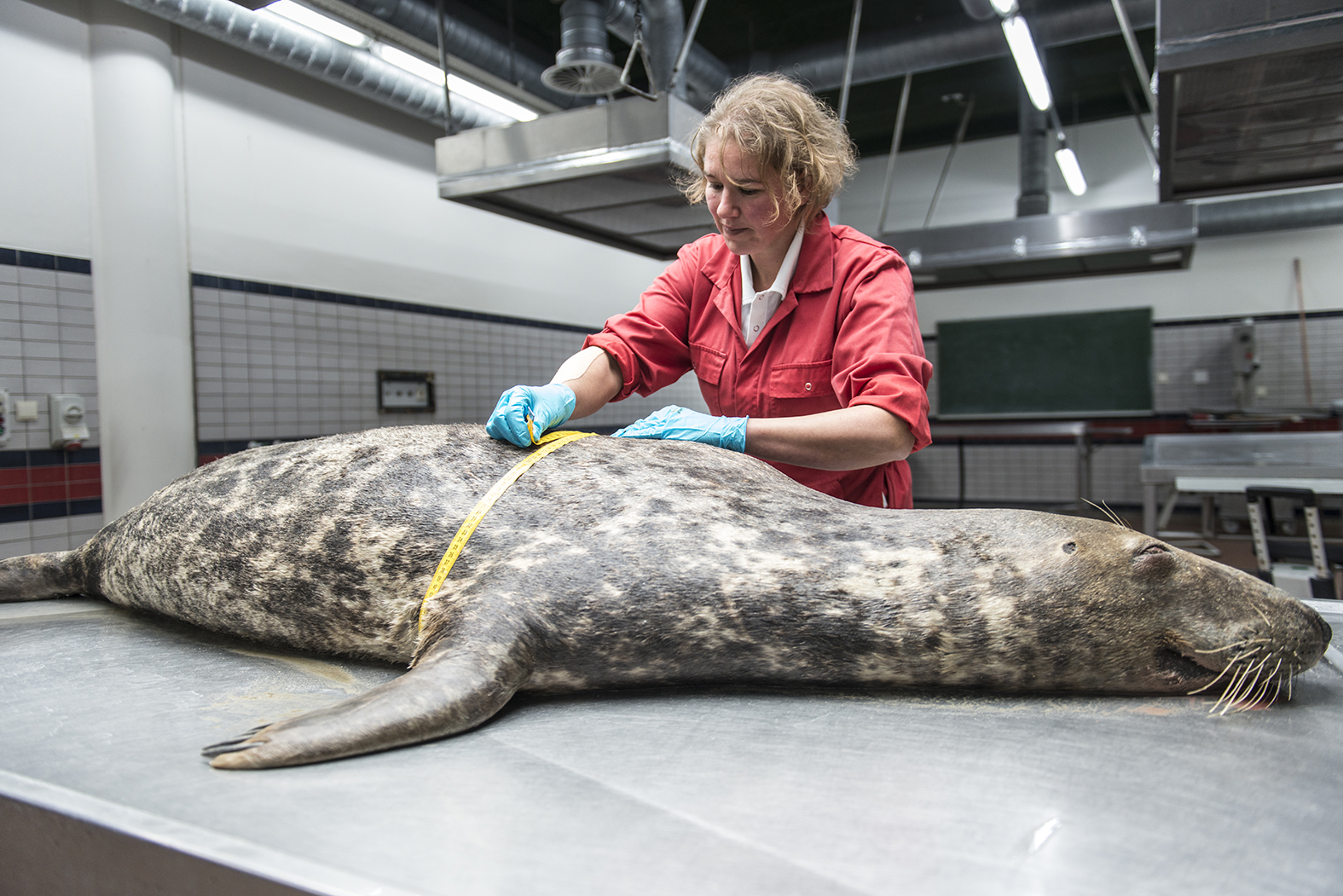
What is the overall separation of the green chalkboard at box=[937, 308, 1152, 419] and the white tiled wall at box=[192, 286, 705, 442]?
6027mm

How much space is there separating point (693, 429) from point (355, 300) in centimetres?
451

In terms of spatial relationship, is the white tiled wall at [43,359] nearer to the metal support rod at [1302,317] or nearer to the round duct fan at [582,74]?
the round duct fan at [582,74]

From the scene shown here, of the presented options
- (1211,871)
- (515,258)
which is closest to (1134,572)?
(1211,871)

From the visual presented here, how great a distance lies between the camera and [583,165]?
3.50 meters

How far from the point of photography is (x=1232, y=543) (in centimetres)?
730

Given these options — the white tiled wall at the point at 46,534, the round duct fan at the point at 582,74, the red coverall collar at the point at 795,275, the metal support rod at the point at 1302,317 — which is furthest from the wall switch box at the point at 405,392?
the metal support rod at the point at 1302,317

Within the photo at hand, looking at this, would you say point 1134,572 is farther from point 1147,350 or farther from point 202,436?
point 1147,350

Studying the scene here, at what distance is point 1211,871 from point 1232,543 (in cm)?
825

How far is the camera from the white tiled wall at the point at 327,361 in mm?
4594

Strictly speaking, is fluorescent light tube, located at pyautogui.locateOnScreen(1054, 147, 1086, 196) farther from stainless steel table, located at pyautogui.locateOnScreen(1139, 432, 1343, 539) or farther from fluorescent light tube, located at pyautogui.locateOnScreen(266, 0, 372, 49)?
fluorescent light tube, located at pyautogui.locateOnScreen(266, 0, 372, 49)

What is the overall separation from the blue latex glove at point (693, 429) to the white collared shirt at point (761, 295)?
12.3 inches

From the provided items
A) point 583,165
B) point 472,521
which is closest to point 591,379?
point 472,521

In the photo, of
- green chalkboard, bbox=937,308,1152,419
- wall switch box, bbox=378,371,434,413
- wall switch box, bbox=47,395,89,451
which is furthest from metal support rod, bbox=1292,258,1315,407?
wall switch box, bbox=47,395,89,451

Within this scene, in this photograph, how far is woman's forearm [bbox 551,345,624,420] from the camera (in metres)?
1.87
